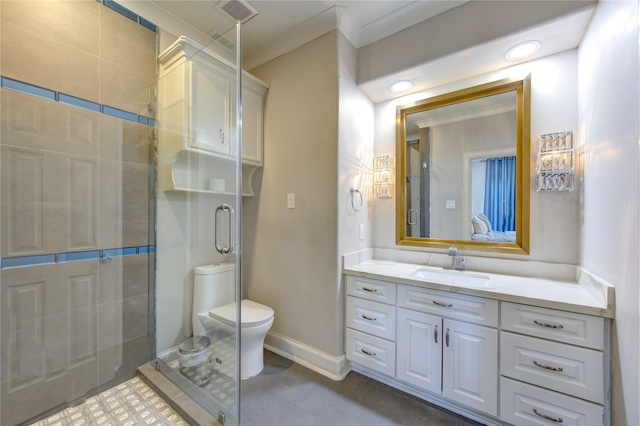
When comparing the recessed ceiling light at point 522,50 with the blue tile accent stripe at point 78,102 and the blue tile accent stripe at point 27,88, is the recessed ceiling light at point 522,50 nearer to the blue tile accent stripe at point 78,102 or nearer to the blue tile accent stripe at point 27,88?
the blue tile accent stripe at point 78,102

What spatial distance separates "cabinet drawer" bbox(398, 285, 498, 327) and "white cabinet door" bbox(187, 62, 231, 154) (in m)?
1.65

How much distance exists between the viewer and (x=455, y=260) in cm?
193

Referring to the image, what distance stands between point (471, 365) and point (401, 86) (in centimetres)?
207

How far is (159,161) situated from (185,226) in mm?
529

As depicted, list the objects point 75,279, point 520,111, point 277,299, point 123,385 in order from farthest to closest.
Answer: point 277,299
point 520,111
point 123,385
point 75,279

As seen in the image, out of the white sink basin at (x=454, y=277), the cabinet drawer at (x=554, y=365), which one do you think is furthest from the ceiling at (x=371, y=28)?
the cabinet drawer at (x=554, y=365)

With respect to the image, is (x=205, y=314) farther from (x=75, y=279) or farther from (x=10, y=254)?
(x=10, y=254)

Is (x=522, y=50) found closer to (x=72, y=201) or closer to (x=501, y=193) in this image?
(x=501, y=193)

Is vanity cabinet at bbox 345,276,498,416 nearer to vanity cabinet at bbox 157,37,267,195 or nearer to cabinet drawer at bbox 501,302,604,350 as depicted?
cabinet drawer at bbox 501,302,604,350

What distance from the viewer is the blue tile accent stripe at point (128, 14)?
1618 mm

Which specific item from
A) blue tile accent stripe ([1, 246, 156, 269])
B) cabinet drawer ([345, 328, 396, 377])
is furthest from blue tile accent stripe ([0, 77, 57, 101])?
cabinet drawer ([345, 328, 396, 377])

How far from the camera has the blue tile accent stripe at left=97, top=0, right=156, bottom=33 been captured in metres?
1.62

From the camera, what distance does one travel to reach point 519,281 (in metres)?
1.59

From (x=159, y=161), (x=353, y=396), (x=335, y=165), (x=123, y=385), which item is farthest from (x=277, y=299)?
(x=159, y=161)
